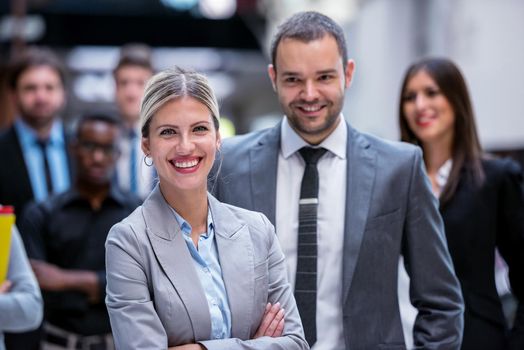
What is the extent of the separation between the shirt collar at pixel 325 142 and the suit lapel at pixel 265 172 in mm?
27

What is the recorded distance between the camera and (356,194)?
8.11 feet

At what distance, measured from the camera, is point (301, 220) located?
2.46 m

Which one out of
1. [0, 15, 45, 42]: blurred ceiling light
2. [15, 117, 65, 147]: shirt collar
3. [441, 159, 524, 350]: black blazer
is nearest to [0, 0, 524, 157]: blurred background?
[0, 15, 45, 42]: blurred ceiling light

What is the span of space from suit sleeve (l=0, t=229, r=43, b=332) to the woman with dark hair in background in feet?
5.01

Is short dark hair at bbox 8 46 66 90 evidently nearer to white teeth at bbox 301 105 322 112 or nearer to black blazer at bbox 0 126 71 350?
black blazer at bbox 0 126 71 350

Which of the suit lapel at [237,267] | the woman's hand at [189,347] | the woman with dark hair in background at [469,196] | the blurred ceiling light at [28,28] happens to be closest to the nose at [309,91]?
the suit lapel at [237,267]

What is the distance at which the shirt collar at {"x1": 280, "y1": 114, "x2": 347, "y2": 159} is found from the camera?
8.36 ft

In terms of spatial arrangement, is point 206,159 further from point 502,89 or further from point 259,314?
point 502,89

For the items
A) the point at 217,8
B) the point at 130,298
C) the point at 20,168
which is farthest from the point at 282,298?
the point at 217,8

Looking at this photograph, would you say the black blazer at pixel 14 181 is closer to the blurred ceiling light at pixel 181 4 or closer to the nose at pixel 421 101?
the nose at pixel 421 101

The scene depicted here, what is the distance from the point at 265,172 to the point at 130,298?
72 centimetres

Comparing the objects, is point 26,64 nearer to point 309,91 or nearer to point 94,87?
point 309,91

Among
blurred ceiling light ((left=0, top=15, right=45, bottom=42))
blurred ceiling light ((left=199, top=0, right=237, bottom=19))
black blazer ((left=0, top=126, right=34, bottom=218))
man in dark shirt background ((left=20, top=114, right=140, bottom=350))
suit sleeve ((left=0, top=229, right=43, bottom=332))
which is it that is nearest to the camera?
suit sleeve ((left=0, top=229, right=43, bottom=332))

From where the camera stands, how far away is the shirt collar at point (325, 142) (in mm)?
2549
